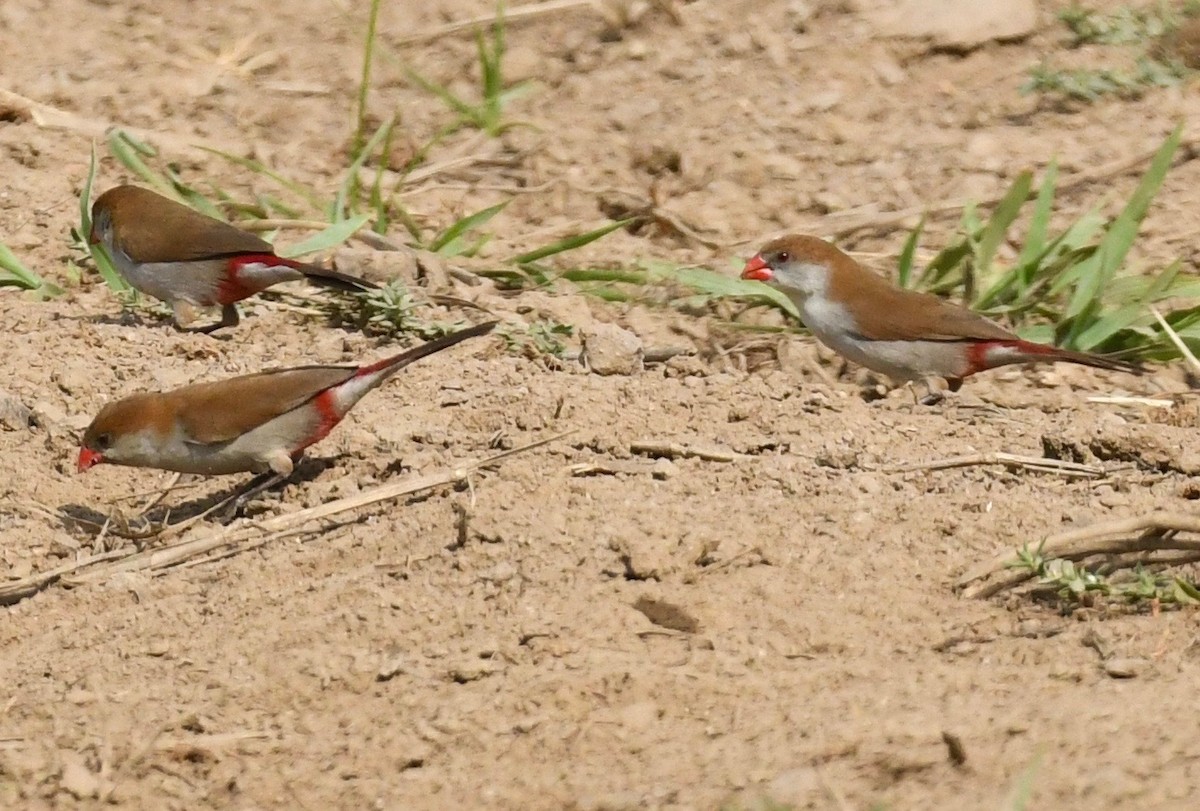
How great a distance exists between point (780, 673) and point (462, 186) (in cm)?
484

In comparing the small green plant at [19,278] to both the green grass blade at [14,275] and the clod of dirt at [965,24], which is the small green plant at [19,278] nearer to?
the green grass blade at [14,275]

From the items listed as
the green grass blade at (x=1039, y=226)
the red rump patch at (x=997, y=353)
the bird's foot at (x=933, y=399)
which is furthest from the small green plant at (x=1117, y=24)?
the bird's foot at (x=933, y=399)

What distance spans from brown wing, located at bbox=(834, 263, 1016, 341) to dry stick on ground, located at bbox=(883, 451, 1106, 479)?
1.50 meters

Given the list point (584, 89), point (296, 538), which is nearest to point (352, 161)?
point (584, 89)

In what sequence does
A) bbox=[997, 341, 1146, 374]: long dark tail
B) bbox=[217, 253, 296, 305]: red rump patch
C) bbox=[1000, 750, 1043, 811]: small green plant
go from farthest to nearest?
bbox=[217, 253, 296, 305]: red rump patch < bbox=[997, 341, 1146, 374]: long dark tail < bbox=[1000, 750, 1043, 811]: small green plant

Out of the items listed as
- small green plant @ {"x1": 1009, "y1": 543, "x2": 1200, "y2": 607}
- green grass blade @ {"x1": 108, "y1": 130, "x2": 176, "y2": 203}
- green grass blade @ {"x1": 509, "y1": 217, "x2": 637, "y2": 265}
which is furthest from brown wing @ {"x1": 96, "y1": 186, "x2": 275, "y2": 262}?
small green plant @ {"x1": 1009, "y1": 543, "x2": 1200, "y2": 607}

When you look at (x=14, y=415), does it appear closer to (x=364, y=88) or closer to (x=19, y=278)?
(x=19, y=278)

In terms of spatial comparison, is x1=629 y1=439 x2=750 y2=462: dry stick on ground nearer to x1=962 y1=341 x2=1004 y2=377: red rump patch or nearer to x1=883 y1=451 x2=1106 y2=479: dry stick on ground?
x1=883 y1=451 x2=1106 y2=479: dry stick on ground

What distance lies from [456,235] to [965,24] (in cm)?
319

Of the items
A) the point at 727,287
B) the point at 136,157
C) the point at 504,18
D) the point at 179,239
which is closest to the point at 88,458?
the point at 179,239

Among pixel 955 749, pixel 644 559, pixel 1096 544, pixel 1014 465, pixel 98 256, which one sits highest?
pixel 955 749

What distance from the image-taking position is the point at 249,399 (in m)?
5.92

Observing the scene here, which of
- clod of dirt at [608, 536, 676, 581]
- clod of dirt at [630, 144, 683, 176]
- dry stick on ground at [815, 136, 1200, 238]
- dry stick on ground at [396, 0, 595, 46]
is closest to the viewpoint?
clod of dirt at [608, 536, 676, 581]

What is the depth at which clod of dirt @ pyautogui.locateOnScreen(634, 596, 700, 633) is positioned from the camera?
4.48 meters
